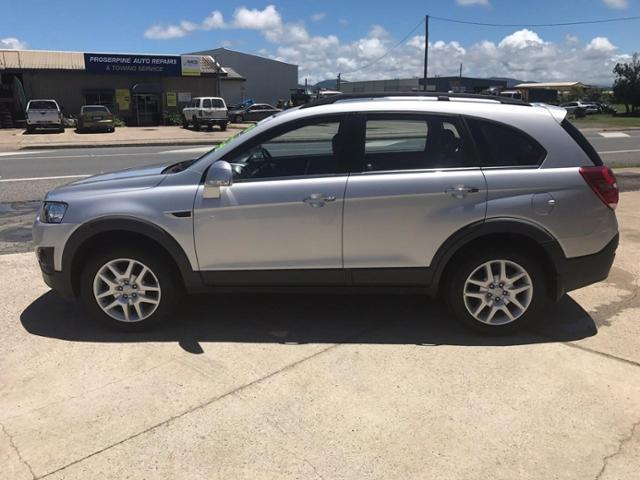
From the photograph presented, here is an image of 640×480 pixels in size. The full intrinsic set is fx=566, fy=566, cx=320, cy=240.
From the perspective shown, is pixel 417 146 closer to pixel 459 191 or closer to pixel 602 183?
pixel 459 191

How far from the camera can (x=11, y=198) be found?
9750 mm

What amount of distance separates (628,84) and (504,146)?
62.4 m

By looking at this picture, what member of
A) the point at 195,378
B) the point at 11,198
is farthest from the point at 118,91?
the point at 195,378

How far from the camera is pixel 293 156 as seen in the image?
415cm

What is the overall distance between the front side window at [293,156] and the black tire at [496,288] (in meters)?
1.12

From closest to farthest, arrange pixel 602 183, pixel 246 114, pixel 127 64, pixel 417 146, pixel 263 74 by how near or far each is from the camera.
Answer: pixel 602 183, pixel 417 146, pixel 127 64, pixel 246 114, pixel 263 74

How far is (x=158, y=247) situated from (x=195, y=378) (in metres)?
1.04

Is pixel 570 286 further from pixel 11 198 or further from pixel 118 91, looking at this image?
pixel 118 91

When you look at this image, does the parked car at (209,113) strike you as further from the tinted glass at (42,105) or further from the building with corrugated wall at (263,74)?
the building with corrugated wall at (263,74)

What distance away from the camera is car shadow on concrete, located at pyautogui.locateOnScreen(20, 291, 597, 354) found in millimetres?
4031

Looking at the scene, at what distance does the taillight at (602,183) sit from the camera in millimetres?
3865

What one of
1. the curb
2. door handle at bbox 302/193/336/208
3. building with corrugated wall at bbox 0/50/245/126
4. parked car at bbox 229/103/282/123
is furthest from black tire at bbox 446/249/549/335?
parked car at bbox 229/103/282/123

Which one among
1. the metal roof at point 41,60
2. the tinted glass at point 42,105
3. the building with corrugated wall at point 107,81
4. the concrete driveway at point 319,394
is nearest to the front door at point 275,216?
the concrete driveway at point 319,394

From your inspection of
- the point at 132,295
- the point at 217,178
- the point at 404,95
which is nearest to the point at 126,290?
the point at 132,295
